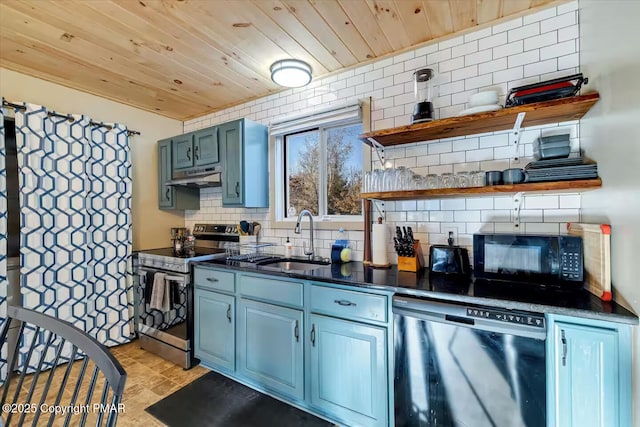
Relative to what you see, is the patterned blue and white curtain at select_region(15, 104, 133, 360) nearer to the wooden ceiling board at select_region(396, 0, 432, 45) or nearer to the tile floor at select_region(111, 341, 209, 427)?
the tile floor at select_region(111, 341, 209, 427)

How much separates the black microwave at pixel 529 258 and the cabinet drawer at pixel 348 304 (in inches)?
24.0

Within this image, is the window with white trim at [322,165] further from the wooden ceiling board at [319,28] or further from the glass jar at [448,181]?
the glass jar at [448,181]

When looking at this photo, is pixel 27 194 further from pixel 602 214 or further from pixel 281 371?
pixel 602 214

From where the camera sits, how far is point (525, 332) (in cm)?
127

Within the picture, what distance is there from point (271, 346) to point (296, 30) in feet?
7.03

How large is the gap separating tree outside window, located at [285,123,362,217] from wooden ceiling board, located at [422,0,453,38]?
0.87 meters

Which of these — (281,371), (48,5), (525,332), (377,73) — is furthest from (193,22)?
(525,332)

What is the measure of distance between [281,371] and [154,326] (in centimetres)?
146

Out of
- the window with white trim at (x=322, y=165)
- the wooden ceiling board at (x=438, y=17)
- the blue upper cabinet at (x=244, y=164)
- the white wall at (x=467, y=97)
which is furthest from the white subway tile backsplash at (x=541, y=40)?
the blue upper cabinet at (x=244, y=164)

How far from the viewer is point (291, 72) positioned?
232cm

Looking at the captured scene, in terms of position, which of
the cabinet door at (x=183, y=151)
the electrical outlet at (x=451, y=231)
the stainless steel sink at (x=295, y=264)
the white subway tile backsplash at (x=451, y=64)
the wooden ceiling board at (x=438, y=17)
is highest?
the wooden ceiling board at (x=438, y=17)

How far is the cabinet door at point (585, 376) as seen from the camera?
1151mm

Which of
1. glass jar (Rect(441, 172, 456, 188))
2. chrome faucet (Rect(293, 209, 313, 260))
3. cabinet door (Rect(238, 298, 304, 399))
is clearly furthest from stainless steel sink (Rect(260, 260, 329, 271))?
glass jar (Rect(441, 172, 456, 188))

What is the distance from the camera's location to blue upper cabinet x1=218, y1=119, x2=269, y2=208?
271 cm
